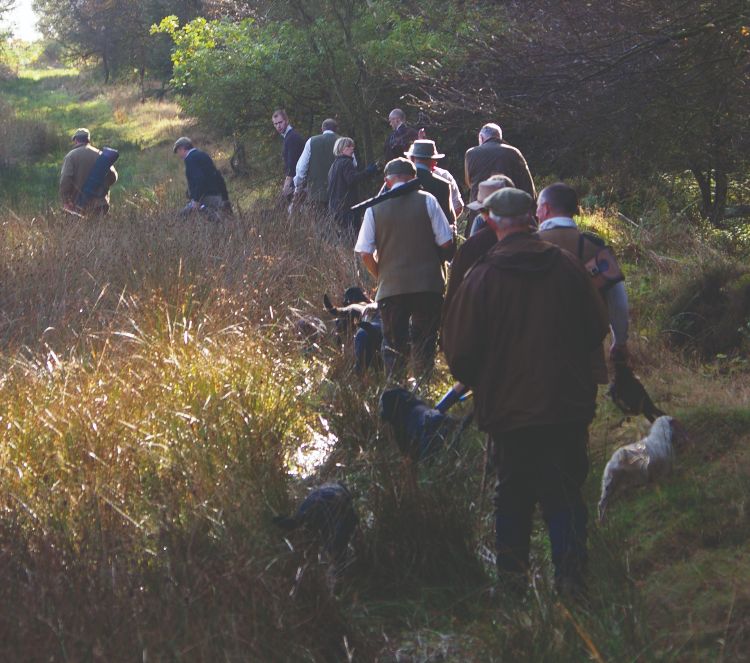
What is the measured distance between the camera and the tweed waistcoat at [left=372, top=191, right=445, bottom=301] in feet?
28.2

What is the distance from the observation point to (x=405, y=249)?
860cm

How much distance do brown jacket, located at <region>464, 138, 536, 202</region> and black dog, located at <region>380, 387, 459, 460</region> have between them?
13.2 ft

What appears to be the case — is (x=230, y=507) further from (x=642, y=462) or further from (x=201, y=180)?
(x=201, y=180)

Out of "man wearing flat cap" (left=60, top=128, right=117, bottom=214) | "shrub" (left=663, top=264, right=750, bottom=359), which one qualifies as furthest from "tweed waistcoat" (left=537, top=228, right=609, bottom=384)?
"man wearing flat cap" (left=60, top=128, right=117, bottom=214)

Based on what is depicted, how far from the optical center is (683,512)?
602cm

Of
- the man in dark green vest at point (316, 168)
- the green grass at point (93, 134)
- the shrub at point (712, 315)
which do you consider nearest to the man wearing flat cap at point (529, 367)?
Result: the shrub at point (712, 315)

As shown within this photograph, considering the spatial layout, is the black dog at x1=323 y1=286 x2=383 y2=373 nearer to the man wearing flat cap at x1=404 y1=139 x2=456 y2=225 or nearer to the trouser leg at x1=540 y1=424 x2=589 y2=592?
the man wearing flat cap at x1=404 y1=139 x2=456 y2=225

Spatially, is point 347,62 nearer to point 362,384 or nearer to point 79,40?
point 362,384

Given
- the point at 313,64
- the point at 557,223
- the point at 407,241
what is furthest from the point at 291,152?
the point at 557,223

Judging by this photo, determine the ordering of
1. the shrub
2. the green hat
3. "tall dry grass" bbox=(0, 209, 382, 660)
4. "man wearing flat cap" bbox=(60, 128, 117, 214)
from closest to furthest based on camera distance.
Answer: "tall dry grass" bbox=(0, 209, 382, 660), the green hat, the shrub, "man wearing flat cap" bbox=(60, 128, 117, 214)

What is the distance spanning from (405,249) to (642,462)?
2.92m

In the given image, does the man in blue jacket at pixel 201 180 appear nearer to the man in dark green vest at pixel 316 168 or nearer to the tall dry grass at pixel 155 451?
the man in dark green vest at pixel 316 168

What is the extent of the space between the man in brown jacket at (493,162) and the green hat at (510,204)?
498 centimetres

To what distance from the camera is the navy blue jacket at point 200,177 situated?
14789 millimetres
